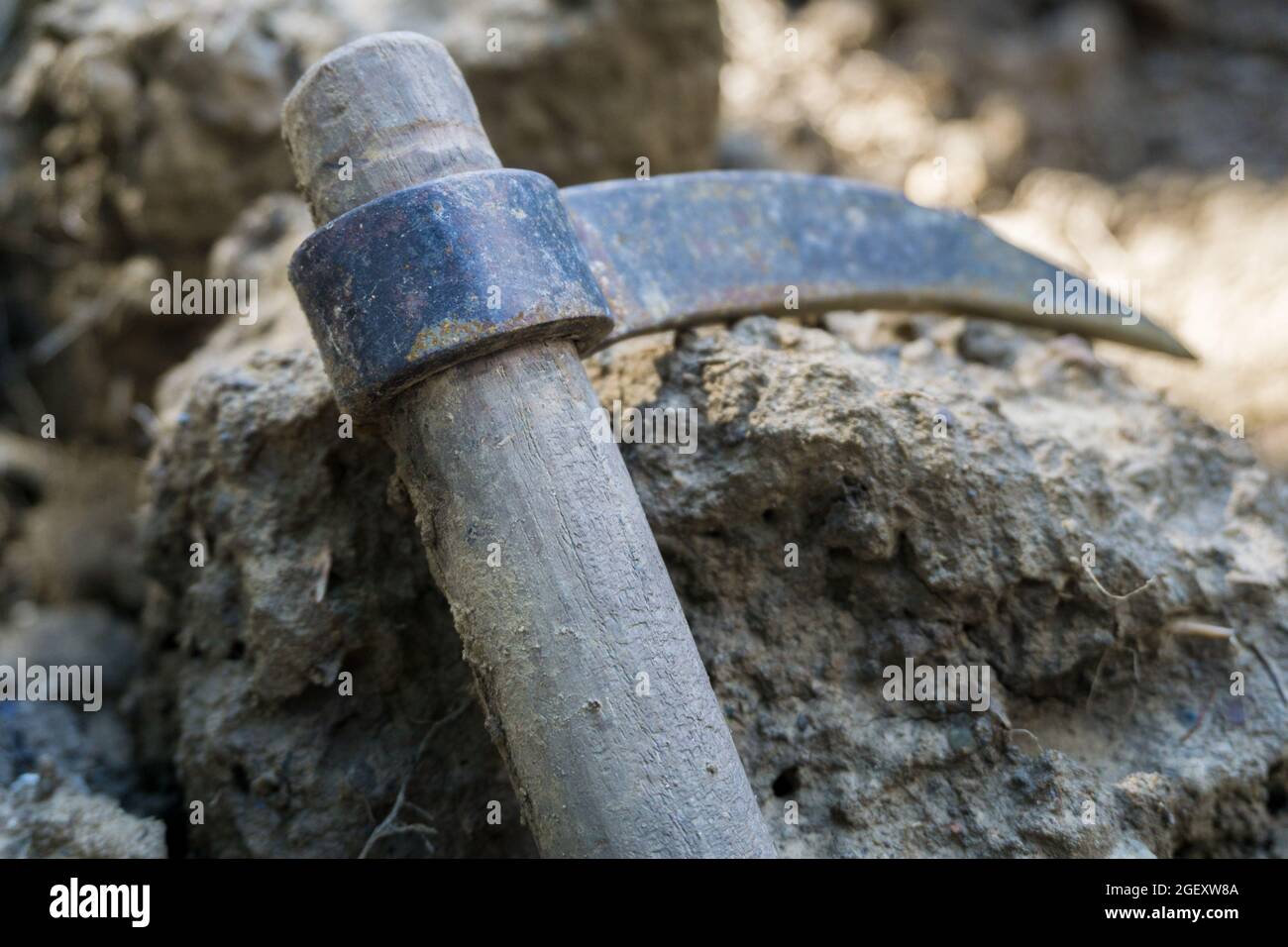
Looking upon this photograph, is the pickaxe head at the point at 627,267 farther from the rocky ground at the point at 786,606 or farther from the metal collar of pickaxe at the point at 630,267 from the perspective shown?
the rocky ground at the point at 786,606

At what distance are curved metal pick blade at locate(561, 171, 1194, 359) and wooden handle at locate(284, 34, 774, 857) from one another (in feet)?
1.21

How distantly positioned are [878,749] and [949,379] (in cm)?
67

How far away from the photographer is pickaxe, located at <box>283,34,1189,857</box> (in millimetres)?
1423

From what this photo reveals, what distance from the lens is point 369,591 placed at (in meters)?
1.96

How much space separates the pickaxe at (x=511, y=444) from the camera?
1.42m

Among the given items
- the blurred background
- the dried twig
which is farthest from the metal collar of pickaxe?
the blurred background

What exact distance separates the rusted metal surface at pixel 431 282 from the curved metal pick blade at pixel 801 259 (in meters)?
0.33

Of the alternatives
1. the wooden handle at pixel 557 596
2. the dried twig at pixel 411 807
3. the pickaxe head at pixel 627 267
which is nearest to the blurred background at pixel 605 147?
the pickaxe head at pixel 627 267

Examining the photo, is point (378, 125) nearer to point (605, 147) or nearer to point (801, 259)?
point (801, 259)

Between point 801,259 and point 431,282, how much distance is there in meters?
0.89

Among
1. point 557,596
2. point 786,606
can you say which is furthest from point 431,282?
point 786,606
